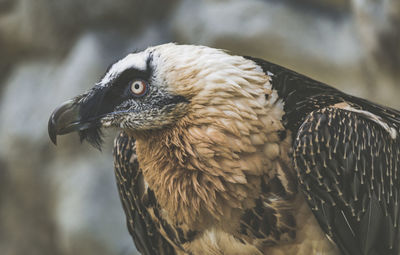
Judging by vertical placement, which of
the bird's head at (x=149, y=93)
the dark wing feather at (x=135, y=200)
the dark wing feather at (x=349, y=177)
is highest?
the bird's head at (x=149, y=93)

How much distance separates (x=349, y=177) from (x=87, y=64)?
388 cm

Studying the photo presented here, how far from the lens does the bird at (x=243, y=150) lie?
8.13 ft

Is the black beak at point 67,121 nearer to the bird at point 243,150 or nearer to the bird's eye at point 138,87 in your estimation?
the bird at point 243,150

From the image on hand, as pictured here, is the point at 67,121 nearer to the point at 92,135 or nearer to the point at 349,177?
the point at 92,135

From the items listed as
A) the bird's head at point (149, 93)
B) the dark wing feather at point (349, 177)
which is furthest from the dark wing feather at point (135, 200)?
the dark wing feather at point (349, 177)

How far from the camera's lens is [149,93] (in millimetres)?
2541

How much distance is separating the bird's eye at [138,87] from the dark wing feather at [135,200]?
0.52 meters

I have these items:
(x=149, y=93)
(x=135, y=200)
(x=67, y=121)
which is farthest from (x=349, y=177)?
(x=67, y=121)

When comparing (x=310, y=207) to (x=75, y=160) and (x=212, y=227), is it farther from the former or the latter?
(x=75, y=160)

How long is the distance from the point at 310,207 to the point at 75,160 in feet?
12.7

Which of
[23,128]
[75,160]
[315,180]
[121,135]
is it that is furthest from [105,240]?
[315,180]

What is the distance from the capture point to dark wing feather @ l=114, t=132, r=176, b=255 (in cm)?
298

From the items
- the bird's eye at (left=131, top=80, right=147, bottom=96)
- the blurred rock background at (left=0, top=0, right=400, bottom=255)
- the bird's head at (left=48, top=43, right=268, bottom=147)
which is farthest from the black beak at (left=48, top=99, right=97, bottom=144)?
the blurred rock background at (left=0, top=0, right=400, bottom=255)

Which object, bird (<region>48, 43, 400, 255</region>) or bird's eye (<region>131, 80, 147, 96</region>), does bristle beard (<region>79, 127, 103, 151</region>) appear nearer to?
bird (<region>48, 43, 400, 255</region>)
